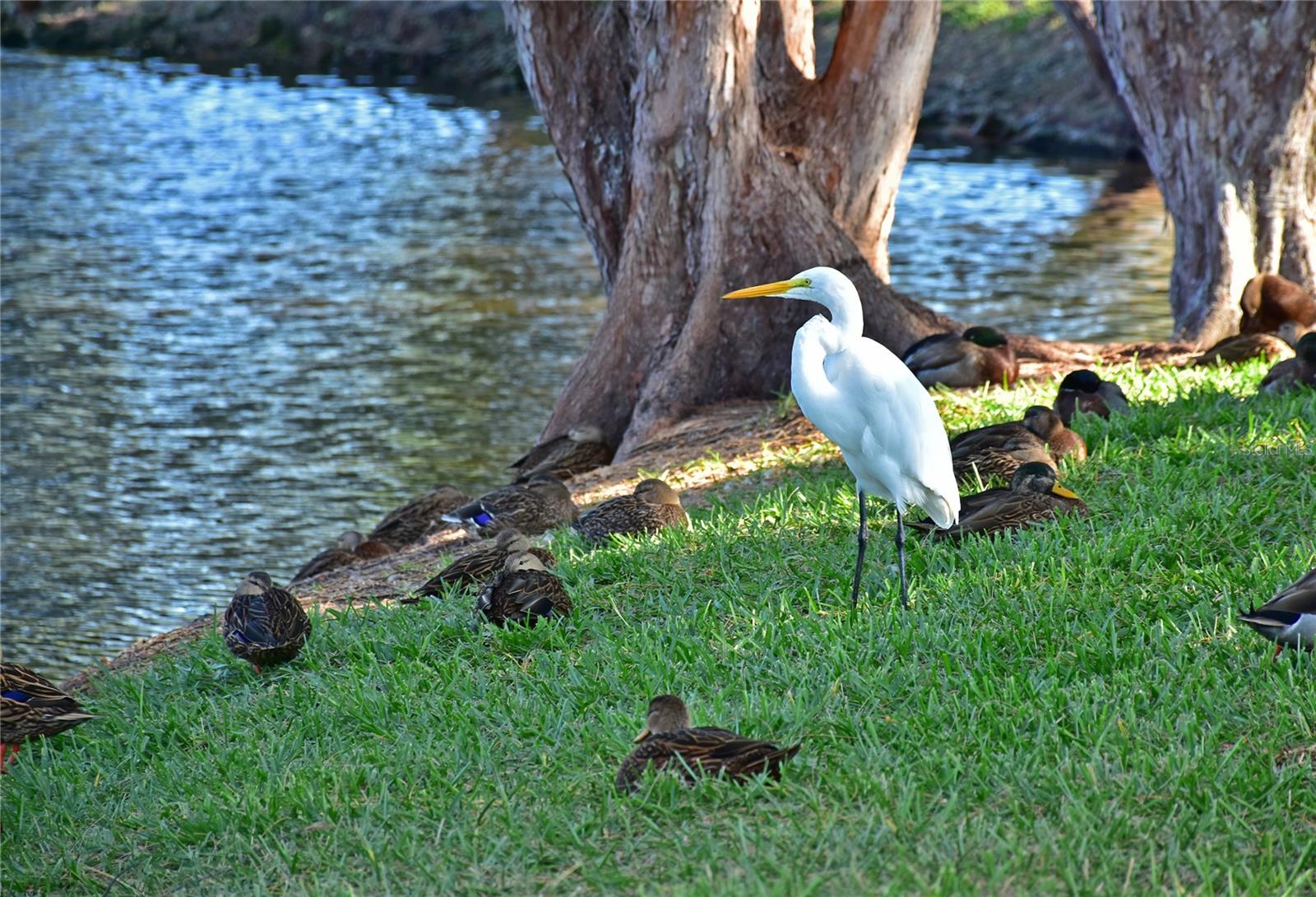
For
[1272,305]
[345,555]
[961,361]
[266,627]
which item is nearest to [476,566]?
[266,627]

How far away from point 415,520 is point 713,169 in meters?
3.30

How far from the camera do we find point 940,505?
6203mm

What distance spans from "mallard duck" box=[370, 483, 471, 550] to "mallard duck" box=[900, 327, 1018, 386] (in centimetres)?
327

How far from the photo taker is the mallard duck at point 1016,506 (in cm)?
704

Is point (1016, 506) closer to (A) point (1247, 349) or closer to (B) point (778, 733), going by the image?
(B) point (778, 733)

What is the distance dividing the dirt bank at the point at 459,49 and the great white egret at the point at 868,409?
71.7 ft

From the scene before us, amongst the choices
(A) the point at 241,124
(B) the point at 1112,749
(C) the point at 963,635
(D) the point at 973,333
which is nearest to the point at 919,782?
(B) the point at 1112,749

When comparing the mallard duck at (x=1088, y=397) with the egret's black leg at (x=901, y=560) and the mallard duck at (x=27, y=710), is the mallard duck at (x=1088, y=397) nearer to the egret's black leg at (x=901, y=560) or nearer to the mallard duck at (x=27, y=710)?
the egret's black leg at (x=901, y=560)

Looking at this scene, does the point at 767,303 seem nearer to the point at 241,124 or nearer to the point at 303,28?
the point at 241,124

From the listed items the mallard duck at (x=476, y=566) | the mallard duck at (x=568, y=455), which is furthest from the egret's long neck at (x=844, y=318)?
the mallard duck at (x=568, y=455)

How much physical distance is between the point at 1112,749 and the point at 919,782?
0.66 metres

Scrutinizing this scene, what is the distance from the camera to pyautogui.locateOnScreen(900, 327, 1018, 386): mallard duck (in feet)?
33.5

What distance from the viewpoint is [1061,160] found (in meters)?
28.1

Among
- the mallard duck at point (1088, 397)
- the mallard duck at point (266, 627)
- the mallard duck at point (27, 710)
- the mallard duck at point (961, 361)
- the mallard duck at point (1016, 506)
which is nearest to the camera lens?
the mallard duck at point (27, 710)
